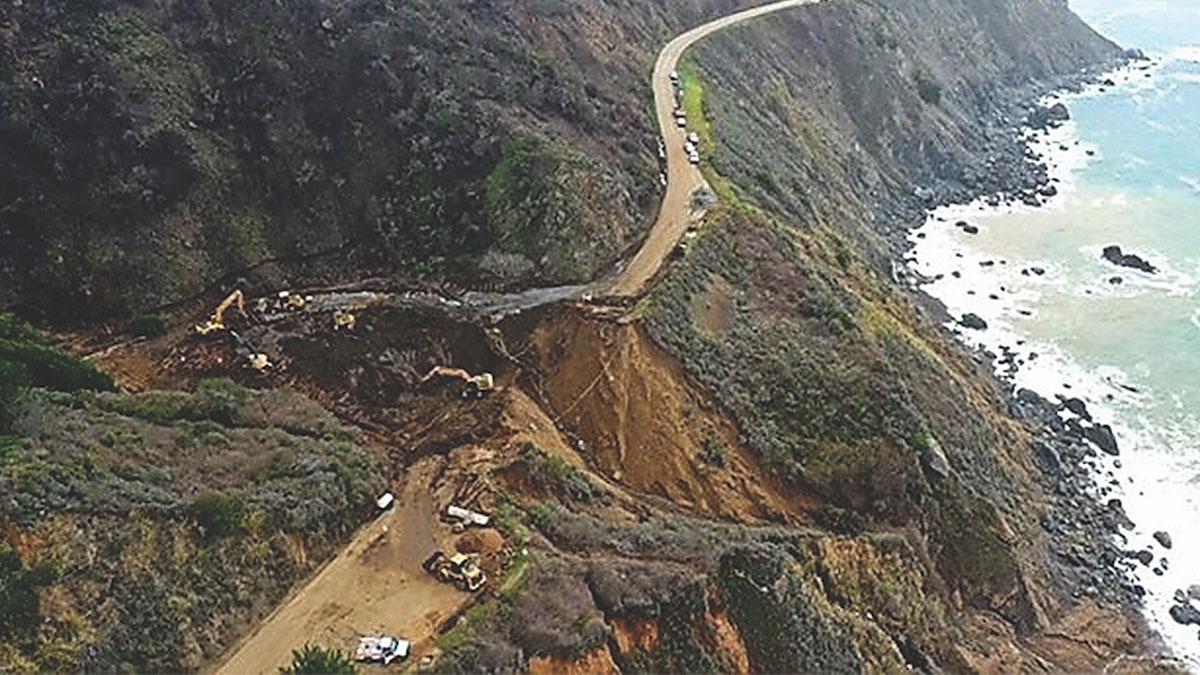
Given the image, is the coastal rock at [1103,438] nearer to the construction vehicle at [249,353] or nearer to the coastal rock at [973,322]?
the coastal rock at [973,322]

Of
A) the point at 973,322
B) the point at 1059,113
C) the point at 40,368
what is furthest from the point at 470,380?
the point at 1059,113

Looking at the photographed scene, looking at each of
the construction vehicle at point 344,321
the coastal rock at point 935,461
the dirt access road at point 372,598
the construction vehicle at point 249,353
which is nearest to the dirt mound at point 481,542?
the dirt access road at point 372,598

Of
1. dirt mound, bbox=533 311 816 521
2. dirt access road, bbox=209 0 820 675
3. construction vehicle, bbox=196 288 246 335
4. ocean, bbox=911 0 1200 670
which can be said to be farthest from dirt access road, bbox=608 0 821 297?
ocean, bbox=911 0 1200 670

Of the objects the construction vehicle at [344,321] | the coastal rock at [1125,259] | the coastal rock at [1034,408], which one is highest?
the construction vehicle at [344,321]

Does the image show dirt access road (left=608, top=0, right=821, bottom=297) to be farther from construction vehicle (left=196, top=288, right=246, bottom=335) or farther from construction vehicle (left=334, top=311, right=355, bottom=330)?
construction vehicle (left=196, top=288, right=246, bottom=335)

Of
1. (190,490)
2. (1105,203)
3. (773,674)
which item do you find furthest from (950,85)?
(190,490)

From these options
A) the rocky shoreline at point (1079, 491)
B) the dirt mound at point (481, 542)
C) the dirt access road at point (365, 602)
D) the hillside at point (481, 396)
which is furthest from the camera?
the rocky shoreline at point (1079, 491)
